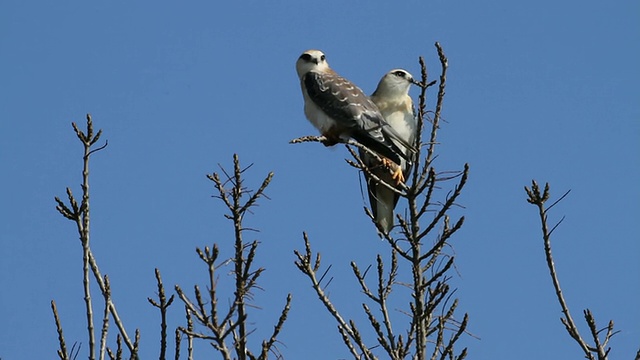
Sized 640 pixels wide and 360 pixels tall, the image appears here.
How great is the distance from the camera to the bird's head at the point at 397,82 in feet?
23.6

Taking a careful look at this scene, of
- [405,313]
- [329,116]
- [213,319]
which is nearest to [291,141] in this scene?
[405,313]

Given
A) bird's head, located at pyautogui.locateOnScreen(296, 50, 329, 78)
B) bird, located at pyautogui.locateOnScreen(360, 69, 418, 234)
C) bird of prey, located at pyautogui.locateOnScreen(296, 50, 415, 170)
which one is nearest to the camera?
bird of prey, located at pyautogui.locateOnScreen(296, 50, 415, 170)

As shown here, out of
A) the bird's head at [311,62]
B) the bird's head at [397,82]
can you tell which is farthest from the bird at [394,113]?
the bird's head at [311,62]

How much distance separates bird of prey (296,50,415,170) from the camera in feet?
20.2

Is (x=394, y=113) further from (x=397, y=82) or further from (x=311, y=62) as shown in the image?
(x=311, y=62)

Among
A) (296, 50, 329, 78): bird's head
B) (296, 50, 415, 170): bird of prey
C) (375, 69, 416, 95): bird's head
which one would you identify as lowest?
(296, 50, 415, 170): bird of prey

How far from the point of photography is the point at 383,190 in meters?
7.11

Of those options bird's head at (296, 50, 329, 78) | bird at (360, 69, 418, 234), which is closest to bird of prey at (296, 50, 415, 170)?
bird's head at (296, 50, 329, 78)

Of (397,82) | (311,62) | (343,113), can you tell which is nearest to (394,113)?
(397,82)

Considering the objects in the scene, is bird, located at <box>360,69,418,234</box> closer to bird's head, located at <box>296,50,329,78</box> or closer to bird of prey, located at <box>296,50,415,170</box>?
bird of prey, located at <box>296,50,415,170</box>

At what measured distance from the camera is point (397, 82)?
23.7ft

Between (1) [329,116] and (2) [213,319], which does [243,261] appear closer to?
(2) [213,319]

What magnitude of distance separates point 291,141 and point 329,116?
2.34 metres

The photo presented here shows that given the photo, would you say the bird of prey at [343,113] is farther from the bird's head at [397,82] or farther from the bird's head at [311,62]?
the bird's head at [397,82]
